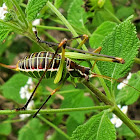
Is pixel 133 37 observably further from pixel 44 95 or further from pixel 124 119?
pixel 44 95

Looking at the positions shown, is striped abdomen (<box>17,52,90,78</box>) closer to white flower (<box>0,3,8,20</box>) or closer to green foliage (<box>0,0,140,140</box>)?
green foliage (<box>0,0,140,140</box>)

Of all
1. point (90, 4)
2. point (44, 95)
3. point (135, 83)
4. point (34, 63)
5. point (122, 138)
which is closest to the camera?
point (34, 63)

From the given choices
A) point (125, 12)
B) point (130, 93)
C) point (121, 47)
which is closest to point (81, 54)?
point (121, 47)

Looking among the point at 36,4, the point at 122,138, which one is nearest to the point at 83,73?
the point at 36,4

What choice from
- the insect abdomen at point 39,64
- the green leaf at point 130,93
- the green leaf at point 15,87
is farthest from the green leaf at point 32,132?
the insect abdomen at point 39,64

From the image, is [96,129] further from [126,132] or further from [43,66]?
[126,132]

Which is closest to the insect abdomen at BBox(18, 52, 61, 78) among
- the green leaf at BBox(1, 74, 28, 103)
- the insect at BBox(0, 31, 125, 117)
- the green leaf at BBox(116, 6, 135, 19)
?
the insect at BBox(0, 31, 125, 117)
